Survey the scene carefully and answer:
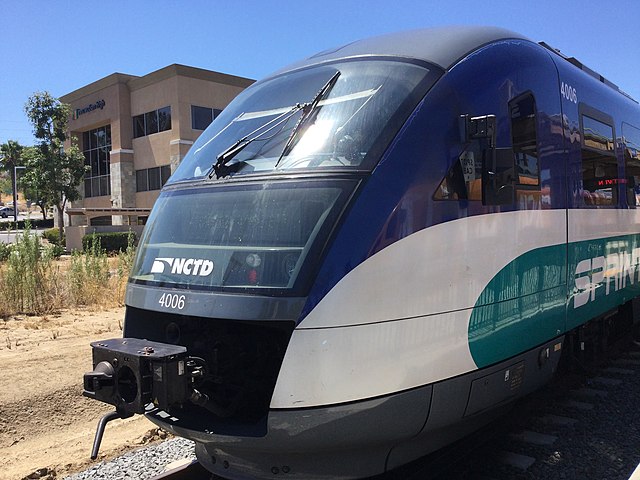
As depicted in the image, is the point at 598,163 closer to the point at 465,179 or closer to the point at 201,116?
the point at 465,179

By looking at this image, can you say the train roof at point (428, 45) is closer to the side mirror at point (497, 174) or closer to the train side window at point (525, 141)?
the train side window at point (525, 141)

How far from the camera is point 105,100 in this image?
4053 centimetres

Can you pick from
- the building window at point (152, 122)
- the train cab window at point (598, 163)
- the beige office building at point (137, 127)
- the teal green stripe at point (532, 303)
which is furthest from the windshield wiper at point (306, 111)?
the building window at point (152, 122)

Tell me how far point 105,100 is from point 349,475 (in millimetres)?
41753

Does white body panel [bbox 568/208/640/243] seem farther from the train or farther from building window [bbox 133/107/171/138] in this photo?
building window [bbox 133/107/171/138]

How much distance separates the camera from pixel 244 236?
11.3ft

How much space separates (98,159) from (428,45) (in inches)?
1734

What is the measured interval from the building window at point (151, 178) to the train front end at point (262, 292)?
34125 mm

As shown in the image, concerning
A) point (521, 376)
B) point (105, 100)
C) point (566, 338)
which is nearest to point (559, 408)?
point (566, 338)

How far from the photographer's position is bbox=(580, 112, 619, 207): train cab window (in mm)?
5367

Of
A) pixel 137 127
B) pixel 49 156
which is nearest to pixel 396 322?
pixel 49 156

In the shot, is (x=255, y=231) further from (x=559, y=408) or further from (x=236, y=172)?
(x=559, y=408)

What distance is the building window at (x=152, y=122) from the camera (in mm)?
36250

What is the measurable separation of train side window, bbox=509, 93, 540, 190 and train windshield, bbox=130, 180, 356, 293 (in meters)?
1.62
